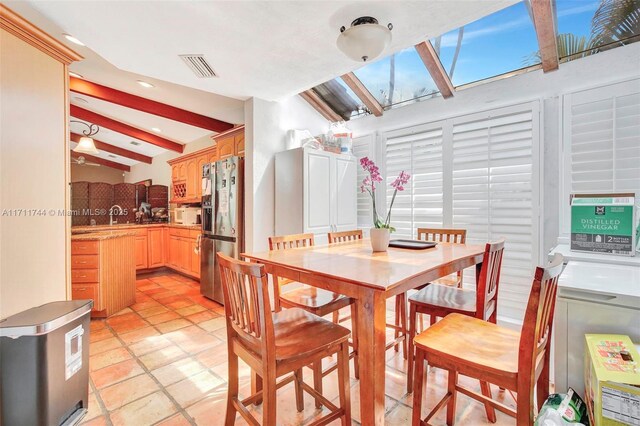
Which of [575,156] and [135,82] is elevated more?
[135,82]

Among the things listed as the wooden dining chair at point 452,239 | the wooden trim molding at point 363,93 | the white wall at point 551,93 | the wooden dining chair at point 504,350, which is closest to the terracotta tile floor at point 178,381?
the wooden dining chair at point 504,350

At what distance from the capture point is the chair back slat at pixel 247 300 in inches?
43.9

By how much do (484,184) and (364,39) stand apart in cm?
180

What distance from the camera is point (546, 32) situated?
2.18 metres

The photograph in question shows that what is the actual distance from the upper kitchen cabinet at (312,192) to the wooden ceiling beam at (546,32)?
1.99 metres

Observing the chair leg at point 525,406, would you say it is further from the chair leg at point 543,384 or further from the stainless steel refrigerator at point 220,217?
the stainless steel refrigerator at point 220,217

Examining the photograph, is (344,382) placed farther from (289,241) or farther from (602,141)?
(602,141)

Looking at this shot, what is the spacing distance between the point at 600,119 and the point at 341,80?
242 cm

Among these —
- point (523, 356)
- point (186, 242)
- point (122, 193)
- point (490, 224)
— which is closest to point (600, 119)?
point (490, 224)

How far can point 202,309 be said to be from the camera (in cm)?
345

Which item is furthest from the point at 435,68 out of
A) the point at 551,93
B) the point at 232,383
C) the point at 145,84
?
the point at 145,84

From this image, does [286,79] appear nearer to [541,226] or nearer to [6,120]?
[6,120]

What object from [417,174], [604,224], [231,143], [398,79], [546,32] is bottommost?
[604,224]

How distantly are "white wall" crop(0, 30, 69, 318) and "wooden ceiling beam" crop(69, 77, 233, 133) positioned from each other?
6.08 feet
